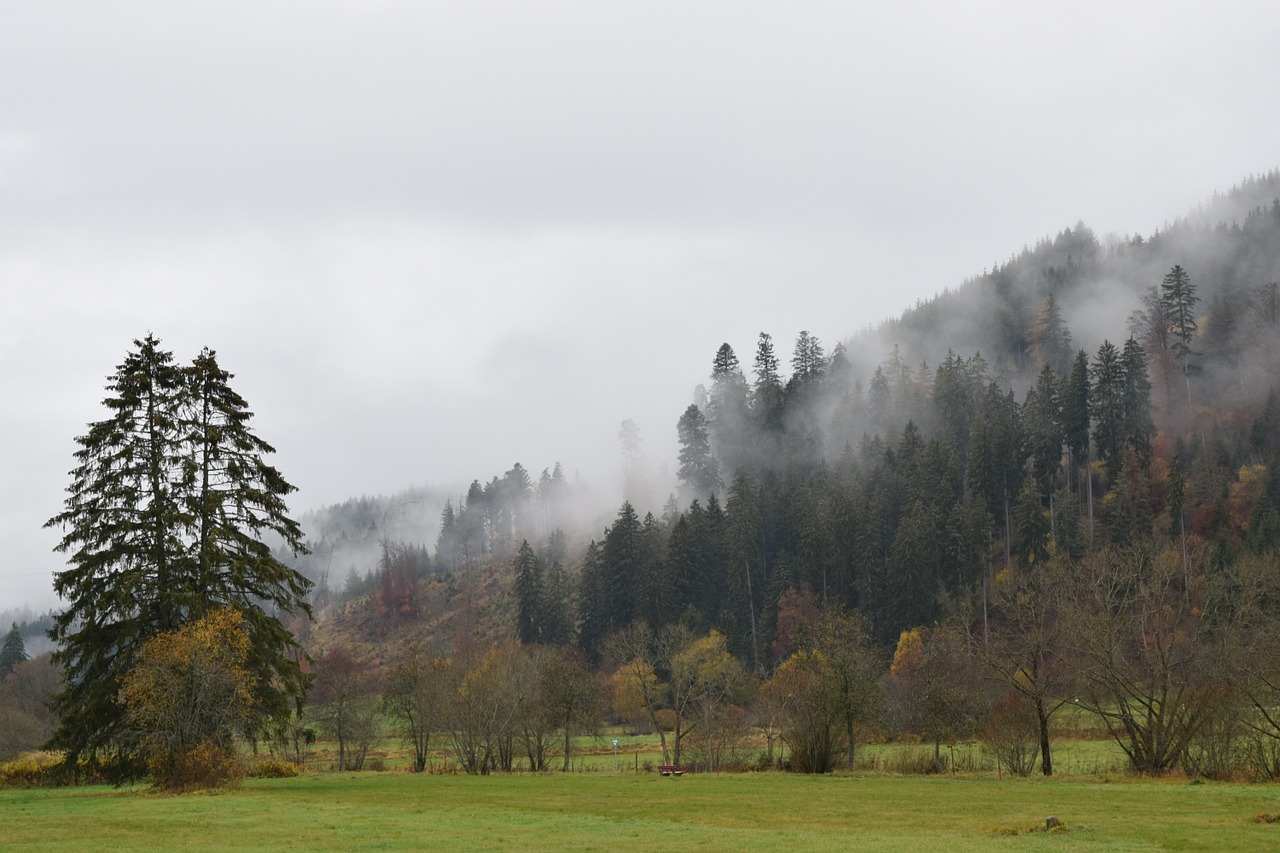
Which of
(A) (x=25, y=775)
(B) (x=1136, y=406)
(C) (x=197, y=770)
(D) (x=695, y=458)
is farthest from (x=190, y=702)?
(D) (x=695, y=458)

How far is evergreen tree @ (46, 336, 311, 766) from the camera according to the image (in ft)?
149

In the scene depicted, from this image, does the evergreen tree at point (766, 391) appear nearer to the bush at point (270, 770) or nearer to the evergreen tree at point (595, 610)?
the evergreen tree at point (595, 610)

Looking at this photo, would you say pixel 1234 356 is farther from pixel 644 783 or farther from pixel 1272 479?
pixel 644 783

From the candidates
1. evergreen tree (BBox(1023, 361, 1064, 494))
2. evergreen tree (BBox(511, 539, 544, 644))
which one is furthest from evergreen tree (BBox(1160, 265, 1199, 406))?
evergreen tree (BBox(511, 539, 544, 644))

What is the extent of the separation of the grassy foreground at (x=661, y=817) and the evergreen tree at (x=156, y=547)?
4.60 meters

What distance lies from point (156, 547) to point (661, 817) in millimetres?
27100

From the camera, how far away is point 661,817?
33094 mm

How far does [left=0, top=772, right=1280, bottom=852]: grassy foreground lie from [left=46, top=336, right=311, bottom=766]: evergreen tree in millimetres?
4597

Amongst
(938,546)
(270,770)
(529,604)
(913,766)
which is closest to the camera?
(270,770)

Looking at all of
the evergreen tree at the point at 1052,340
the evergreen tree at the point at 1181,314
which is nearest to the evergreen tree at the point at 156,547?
the evergreen tree at the point at 1181,314

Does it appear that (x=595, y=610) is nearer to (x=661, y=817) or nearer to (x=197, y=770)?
(x=197, y=770)

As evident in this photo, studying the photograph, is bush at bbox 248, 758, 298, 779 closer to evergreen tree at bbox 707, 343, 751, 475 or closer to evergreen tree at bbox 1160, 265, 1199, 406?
evergreen tree at bbox 707, 343, 751, 475

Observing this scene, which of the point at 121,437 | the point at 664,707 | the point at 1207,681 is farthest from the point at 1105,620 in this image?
the point at 664,707

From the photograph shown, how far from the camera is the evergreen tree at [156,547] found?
4534cm
